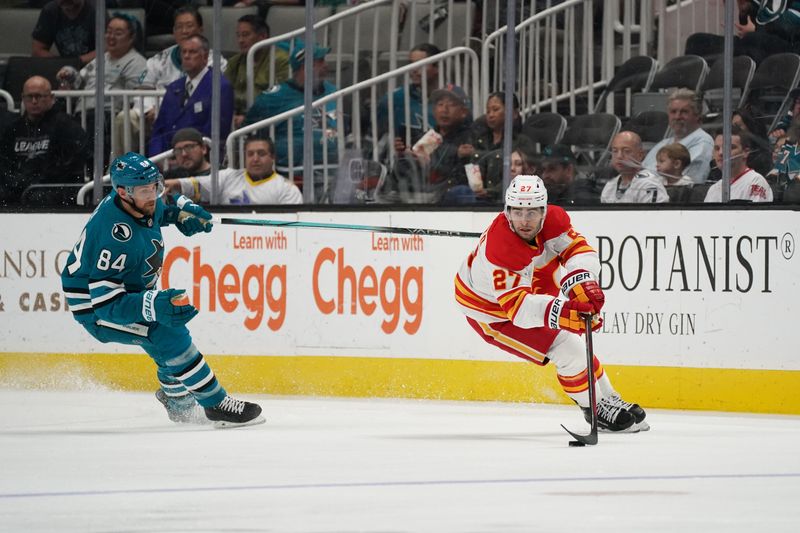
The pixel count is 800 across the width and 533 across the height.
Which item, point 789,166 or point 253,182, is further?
point 253,182

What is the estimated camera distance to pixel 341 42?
316 inches

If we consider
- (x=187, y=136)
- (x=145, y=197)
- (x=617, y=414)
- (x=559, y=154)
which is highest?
(x=187, y=136)

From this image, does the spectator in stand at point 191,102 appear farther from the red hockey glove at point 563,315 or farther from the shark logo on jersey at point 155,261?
the red hockey glove at point 563,315

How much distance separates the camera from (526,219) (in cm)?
590

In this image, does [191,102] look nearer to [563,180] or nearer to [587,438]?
[563,180]

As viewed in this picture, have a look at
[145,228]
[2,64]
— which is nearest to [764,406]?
[145,228]

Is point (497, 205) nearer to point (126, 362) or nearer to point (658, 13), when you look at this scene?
point (658, 13)

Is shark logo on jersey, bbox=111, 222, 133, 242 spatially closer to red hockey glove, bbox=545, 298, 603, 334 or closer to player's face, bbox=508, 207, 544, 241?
player's face, bbox=508, 207, 544, 241

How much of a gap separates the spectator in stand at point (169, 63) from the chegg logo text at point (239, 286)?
3.00ft

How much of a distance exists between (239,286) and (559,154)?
72.7 inches

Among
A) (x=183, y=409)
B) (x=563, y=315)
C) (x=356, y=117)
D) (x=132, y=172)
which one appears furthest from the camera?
(x=356, y=117)

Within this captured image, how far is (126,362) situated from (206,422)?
162 cm

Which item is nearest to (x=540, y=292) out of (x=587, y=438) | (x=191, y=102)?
(x=587, y=438)

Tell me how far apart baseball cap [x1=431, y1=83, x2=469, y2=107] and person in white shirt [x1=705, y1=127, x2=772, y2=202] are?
1.39 meters
